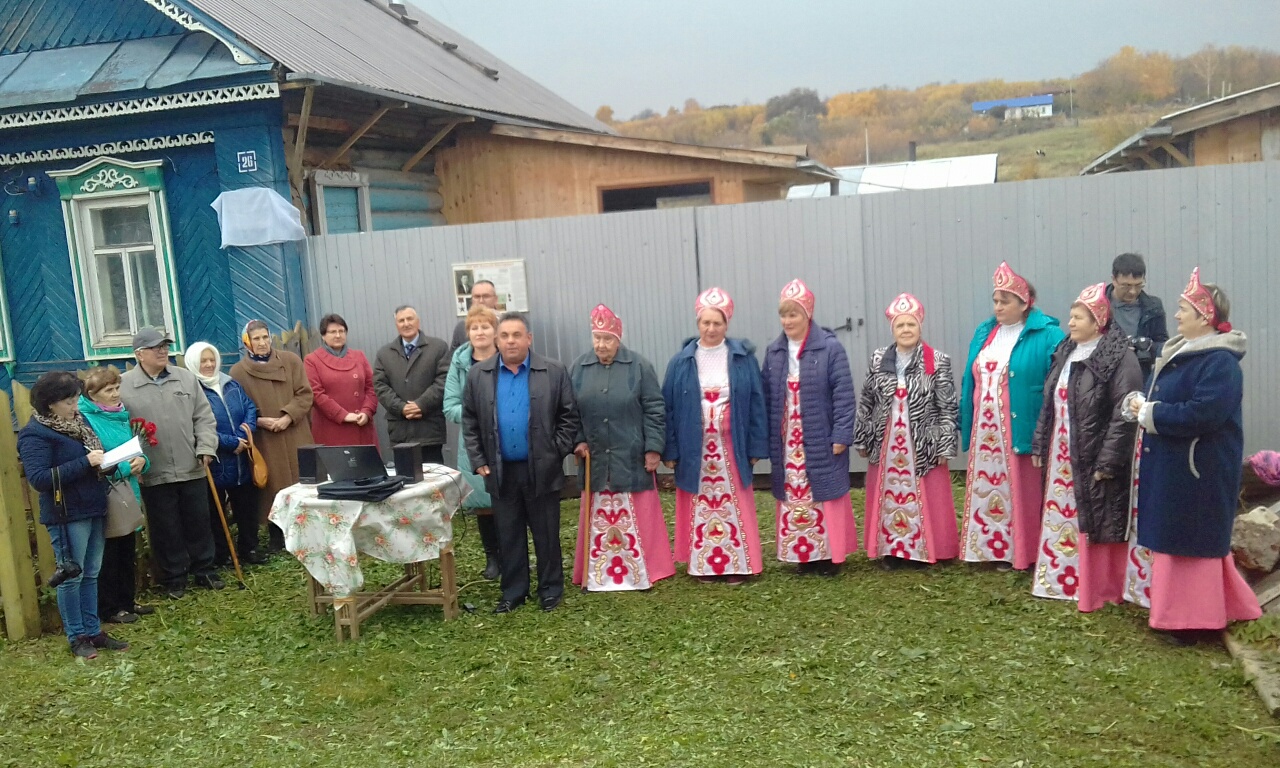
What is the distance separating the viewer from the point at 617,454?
226 inches

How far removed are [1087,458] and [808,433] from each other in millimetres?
1471

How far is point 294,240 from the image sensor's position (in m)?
8.65

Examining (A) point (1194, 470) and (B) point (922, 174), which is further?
(B) point (922, 174)

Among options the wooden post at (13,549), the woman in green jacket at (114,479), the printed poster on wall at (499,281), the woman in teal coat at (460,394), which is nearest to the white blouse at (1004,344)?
the woman in teal coat at (460,394)

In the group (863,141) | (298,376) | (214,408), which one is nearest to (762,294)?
(298,376)

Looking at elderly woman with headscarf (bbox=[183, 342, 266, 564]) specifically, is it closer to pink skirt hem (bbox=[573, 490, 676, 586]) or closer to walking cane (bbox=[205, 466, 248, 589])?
walking cane (bbox=[205, 466, 248, 589])

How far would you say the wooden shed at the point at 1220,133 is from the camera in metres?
10.3

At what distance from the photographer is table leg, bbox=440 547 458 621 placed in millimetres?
5512

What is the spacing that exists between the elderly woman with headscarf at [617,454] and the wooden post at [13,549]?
301cm

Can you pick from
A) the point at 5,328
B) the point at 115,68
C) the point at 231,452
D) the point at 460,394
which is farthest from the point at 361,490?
the point at 5,328

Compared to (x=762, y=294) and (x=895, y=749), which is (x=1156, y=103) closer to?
(x=762, y=294)

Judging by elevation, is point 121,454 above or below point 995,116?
below

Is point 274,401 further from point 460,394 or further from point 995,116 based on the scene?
point 995,116

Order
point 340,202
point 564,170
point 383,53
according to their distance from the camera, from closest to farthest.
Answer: point 340,202
point 564,170
point 383,53
